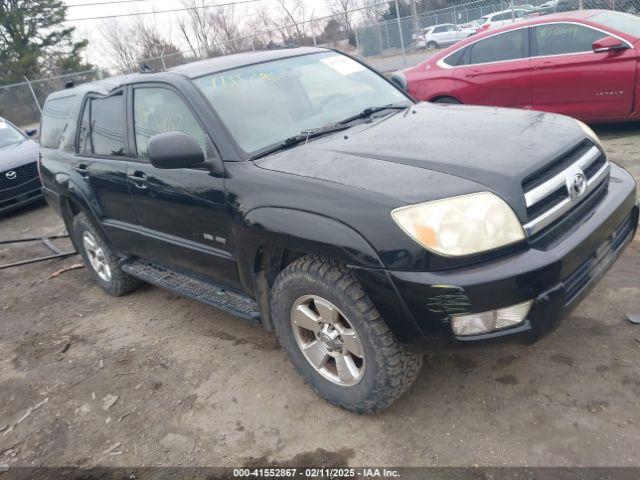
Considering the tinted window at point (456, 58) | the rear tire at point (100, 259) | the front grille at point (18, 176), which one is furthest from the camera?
the front grille at point (18, 176)

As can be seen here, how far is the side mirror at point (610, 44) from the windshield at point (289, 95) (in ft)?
11.4

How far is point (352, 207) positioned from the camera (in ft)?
7.33

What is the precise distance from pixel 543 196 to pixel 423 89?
5.41 meters

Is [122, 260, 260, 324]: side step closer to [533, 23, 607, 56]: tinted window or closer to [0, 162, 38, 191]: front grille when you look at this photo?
[0, 162, 38, 191]: front grille

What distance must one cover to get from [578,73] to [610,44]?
0.43 meters

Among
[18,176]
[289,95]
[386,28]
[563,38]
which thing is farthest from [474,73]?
[386,28]

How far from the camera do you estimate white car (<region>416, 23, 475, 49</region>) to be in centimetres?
1591

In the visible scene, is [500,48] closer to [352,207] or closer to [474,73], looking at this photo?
[474,73]

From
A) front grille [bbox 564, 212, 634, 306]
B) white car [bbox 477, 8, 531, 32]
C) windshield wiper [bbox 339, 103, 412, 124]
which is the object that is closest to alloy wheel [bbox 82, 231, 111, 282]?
windshield wiper [bbox 339, 103, 412, 124]

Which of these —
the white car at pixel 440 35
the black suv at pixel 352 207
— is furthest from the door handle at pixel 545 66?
the white car at pixel 440 35

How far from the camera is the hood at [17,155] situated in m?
8.12

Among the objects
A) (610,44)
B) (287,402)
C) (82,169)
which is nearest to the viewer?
(287,402)

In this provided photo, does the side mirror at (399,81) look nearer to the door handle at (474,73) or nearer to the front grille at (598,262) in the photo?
the front grille at (598,262)

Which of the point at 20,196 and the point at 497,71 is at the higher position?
the point at 497,71
